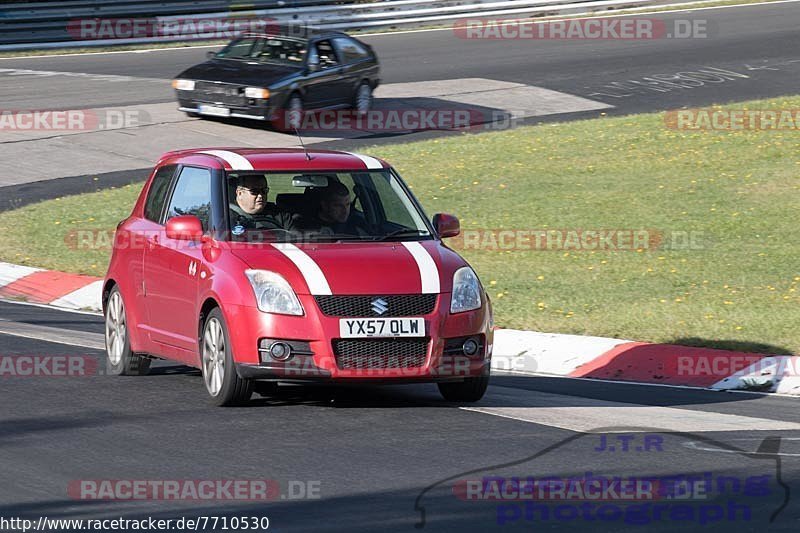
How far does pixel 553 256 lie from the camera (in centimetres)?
1575

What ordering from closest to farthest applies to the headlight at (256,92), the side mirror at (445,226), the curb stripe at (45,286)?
the side mirror at (445,226)
the curb stripe at (45,286)
the headlight at (256,92)

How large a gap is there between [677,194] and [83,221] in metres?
7.60

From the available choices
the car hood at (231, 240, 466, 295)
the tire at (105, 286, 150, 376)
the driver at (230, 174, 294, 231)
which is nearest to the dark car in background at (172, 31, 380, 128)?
the tire at (105, 286, 150, 376)

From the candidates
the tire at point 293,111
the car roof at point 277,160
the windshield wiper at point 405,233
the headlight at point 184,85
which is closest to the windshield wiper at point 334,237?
the windshield wiper at point 405,233

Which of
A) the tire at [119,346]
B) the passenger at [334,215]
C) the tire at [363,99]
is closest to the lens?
the passenger at [334,215]

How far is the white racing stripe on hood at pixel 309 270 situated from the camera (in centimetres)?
866

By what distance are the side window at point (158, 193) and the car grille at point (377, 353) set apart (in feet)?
7.45

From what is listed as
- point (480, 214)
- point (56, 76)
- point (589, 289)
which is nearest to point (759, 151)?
point (480, 214)

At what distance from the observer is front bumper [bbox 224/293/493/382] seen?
8.62 metres

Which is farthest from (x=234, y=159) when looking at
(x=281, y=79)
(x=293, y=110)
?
(x=293, y=110)

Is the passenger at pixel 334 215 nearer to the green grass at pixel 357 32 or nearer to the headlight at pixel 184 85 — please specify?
the headlight at pixel 184 85

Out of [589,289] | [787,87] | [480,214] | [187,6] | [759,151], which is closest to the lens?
[589,289]

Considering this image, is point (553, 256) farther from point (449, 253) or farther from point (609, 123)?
A: point (609, 123)

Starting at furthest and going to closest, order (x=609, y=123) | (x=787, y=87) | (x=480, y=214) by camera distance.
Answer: (x=787, y=87) < (x=609, y=123) < (x=480, y=214)
